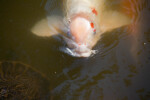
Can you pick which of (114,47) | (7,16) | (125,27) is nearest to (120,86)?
(114,47)

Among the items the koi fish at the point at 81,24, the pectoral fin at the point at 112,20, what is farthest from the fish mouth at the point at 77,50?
the pectoral fin at the point at 112,20

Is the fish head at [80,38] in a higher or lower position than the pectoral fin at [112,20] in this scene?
lower

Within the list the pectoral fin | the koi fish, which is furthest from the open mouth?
the pectoral fin

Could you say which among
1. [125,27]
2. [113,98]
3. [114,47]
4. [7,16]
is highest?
[7,16]

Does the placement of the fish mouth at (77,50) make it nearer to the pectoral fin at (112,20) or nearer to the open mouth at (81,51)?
the open mouth at (81,51)

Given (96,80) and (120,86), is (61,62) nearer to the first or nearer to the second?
(96,80)

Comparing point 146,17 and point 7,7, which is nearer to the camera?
point 146,17
